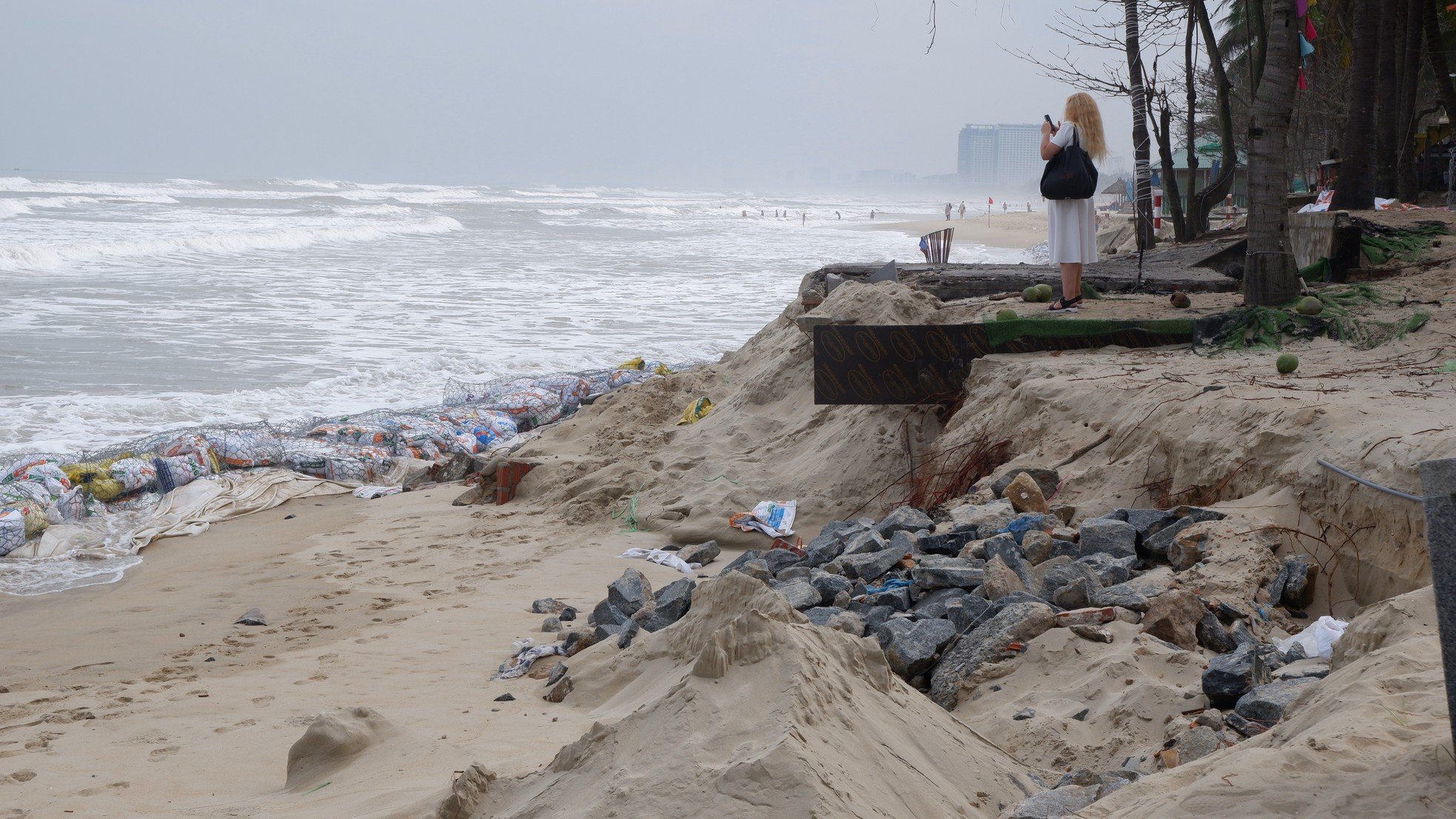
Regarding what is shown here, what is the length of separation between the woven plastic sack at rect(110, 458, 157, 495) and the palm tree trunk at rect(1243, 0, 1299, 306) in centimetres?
848

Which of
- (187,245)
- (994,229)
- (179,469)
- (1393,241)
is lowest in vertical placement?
(179,469)

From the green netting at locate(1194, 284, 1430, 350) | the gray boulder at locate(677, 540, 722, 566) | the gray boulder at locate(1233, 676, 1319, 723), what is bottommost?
the gray boulder at locate(677, 540, 722, 566)

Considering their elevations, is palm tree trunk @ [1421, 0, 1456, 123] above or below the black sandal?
above

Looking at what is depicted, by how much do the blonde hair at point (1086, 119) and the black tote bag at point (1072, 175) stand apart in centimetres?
9

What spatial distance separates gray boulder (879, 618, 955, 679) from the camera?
11.7 feet

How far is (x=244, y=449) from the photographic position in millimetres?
8883

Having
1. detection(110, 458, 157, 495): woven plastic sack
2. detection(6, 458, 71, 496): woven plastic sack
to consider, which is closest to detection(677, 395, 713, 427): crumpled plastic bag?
detection(110, 458, 157, 495): woven plastic sack

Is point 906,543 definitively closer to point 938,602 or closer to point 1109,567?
point 938,602

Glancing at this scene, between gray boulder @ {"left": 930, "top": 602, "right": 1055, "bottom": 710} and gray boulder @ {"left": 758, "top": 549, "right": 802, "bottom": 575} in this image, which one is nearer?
gray boulder @ {"left": 930, "top": 602, "right": 1055, "bottom": 710}

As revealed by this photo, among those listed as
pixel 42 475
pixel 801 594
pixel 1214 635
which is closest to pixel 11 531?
pixel 42 475

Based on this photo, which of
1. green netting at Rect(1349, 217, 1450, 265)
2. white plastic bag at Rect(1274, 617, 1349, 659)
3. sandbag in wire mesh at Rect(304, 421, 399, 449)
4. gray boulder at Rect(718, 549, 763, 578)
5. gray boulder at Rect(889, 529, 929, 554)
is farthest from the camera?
sandbag in wire mesh at Rect(304, 421, 399, 449)

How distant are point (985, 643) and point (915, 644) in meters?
0.24

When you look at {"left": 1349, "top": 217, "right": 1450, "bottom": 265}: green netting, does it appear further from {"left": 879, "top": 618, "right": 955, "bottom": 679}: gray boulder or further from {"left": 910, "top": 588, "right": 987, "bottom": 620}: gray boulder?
{"left": 879, "top": 618, "right": 955, "bottom": 679}: gray boulder

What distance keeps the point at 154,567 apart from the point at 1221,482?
21.3ft
